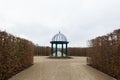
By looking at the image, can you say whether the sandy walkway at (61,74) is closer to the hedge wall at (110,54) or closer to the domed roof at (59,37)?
the hedge wall at (110,54)

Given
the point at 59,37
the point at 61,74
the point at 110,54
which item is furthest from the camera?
the point at 59,37

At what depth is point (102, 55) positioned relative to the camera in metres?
9.59

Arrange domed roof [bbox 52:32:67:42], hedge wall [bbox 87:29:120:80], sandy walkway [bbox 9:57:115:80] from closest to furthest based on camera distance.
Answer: hedge wall [bbox 87:29:120:80], sandy walkway [bbox 9:57:115:80], domed roof [bbox 52:32:67:42]

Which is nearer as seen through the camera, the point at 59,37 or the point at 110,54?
the point at 110,54

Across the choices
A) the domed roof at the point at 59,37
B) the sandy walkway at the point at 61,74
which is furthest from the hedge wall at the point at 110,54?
the domed roof at the point at 59,37

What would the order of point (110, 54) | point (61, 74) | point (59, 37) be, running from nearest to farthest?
1. point (110, 54)
2. point (61, 74)
3. point (59, 37)

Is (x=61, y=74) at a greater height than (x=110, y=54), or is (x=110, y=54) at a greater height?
(x=110, y=54)

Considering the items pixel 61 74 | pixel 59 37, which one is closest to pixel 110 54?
pixel 61 74

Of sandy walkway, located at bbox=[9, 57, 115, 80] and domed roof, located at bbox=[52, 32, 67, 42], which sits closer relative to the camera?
sandy walkway, located at bbox=[9, 57, 115, 80]

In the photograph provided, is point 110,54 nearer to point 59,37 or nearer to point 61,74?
point 61,74

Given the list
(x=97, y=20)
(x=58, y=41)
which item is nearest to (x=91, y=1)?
(x=97, y=20)

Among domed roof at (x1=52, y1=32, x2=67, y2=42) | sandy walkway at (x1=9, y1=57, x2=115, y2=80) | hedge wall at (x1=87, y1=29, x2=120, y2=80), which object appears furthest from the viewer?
domed roof at (x1=52, y1=32, x2=67, y2=42)

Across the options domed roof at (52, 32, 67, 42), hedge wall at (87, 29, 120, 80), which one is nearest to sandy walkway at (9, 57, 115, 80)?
hedge wall at (87, 29, 120, 80)

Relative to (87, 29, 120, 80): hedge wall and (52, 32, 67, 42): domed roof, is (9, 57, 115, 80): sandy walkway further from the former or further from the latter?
(52, 32, 67, 42): domed roof
